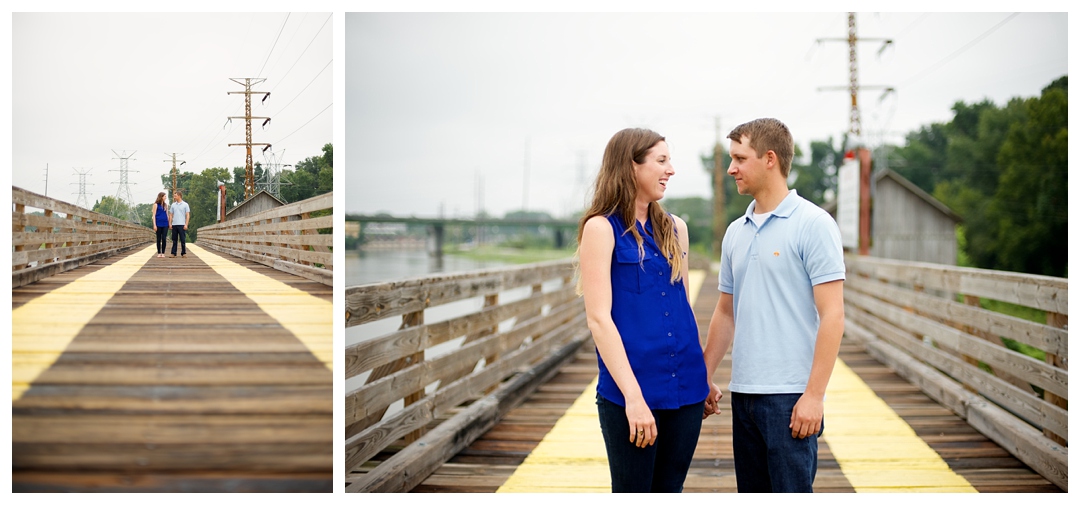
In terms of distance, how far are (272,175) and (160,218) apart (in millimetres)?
312

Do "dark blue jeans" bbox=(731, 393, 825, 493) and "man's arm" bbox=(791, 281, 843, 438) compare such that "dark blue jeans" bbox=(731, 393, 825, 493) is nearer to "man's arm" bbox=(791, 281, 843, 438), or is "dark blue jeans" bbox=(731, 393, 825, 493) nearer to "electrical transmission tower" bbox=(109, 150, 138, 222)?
"man's arm" bbox=(791, 281, 843, 438)

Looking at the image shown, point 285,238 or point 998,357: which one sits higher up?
point 285,238

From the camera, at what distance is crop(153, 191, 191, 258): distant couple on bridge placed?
2.13 metres

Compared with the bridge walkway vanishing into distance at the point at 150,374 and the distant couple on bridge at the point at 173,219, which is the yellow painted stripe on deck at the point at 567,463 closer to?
the bridge walkway vanishing into distance at the point at 150,374

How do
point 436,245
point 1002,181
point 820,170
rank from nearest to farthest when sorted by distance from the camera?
point 436,245 → point 1002,181 → point 820,170

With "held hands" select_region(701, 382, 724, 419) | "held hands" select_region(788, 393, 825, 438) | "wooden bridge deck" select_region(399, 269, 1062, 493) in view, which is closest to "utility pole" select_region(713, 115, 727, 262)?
"wooden bridge deck" select_region(399, 269, 1062, 493)

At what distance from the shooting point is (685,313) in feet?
6.70

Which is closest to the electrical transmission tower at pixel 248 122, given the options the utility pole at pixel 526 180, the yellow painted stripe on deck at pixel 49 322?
the yellow painted stripe on deck at pixel 49 322

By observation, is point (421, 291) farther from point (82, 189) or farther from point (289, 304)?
point (82, 189)

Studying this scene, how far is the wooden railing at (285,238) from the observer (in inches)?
86.5

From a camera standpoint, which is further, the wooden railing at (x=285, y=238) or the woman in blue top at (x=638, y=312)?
the wooden railing at (x=285, y=238)

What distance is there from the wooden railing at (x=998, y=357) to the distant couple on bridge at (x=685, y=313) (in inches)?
61.3

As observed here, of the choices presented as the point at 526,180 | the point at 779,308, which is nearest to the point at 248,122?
the point at 779,308
